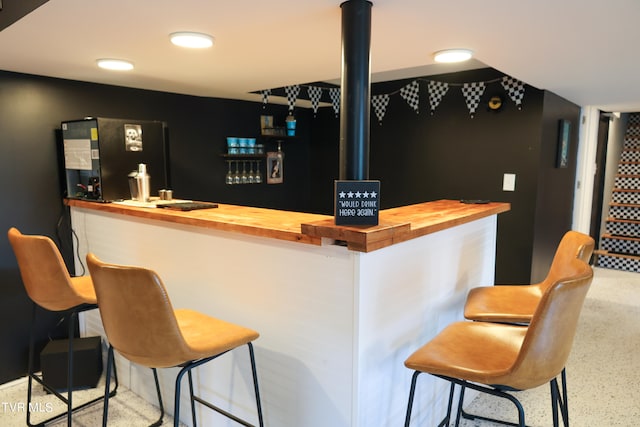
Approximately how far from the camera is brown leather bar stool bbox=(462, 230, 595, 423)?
190 cm

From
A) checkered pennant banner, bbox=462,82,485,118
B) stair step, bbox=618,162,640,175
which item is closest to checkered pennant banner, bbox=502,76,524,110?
checkered pennant banner, bbox=462,82,485,118

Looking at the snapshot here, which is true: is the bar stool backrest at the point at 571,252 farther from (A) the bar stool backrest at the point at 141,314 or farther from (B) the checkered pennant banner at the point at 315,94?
(B) the checkered pennant banner at the point at 315,94

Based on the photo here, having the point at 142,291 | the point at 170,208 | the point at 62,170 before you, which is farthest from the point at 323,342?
the point at 62,170

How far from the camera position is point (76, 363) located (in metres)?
2.62

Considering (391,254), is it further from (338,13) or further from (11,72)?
(11,72)

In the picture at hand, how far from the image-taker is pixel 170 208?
2314 mm

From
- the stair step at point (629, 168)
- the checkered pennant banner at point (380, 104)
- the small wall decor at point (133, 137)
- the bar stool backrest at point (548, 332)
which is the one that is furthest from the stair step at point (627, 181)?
the small wall decor at point (133, 137)

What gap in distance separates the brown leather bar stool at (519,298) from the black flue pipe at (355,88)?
90 centimetres

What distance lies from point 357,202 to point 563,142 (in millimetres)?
3231

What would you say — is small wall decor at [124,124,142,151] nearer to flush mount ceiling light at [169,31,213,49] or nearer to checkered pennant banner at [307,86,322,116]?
flush mount ceiling light at [169,31,213,49]

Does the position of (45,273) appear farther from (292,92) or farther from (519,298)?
(292,92)

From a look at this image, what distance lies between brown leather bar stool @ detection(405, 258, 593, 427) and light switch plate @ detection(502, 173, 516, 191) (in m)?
2.21

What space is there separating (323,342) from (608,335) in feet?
9.60

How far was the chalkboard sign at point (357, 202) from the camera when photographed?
158 centimetres
